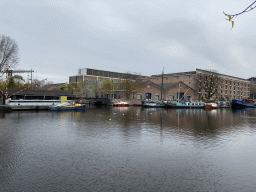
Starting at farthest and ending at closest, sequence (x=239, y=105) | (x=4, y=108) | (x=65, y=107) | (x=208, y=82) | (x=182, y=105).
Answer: (x=208, y=82), (x=239, y=105), (x=182, y=105), (x=65, y=107), (x=4, y=108)

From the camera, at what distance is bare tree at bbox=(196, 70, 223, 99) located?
102 metres

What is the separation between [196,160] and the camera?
40.8 feet

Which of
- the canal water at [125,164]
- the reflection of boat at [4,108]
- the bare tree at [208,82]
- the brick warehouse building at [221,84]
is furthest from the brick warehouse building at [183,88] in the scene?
the canal water at [125,164]

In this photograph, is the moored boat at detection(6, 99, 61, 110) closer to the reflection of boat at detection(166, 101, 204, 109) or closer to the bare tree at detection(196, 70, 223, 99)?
the reflection of boat at detection(166, 101, 204, 109)

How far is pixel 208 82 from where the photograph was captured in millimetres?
103125

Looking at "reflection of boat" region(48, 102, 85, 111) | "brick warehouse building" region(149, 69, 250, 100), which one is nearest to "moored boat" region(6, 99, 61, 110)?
"reflection of boat" region(48, 102, 85, 111)

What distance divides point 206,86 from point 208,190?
101137mm

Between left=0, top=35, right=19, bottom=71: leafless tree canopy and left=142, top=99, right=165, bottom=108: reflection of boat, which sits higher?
left=0, top=35, right=19, bottom=71: leafless tree canopy

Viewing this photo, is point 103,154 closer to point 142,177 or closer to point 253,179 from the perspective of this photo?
point 142,177

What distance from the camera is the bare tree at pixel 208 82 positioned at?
10168 centimetres

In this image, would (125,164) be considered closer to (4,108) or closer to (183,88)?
(4,108)

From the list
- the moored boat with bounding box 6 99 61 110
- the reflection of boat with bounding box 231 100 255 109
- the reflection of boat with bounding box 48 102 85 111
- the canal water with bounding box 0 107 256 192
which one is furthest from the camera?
the reflection of boat with bounding box 231 100 255 109

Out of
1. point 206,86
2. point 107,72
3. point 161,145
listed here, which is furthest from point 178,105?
point 107,72

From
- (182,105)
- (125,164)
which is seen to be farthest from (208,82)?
(125,164)
